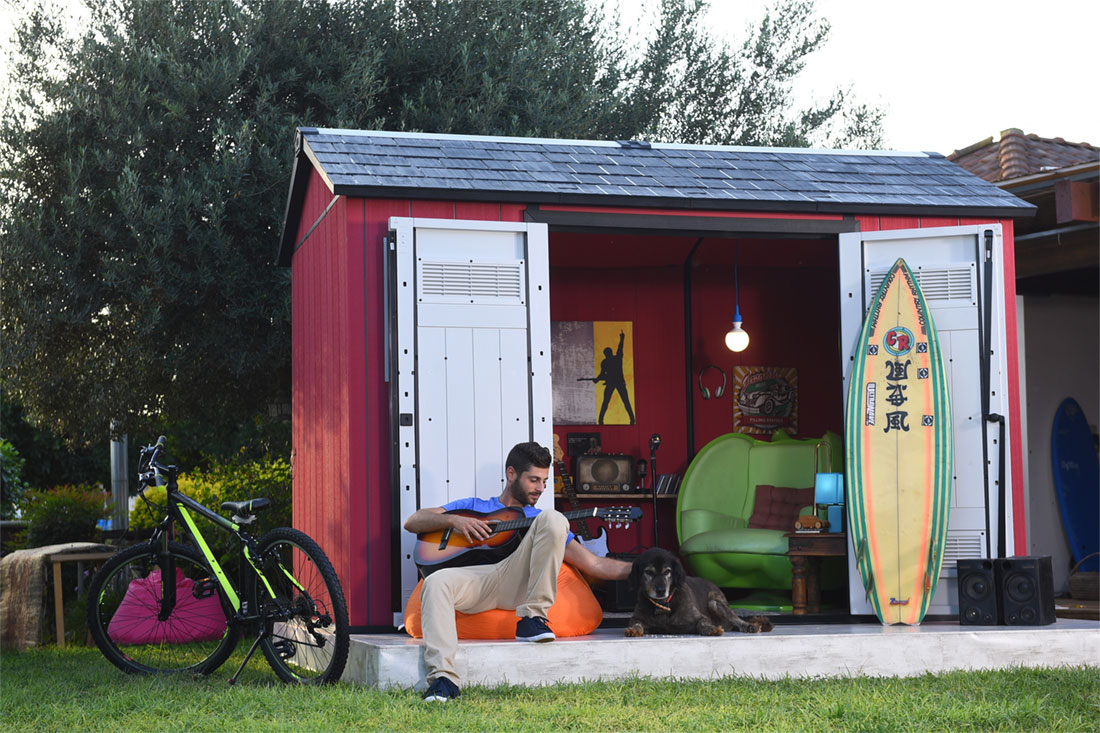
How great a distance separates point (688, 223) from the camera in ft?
20.9

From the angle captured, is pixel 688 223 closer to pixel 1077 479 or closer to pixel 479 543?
pixel 479 543

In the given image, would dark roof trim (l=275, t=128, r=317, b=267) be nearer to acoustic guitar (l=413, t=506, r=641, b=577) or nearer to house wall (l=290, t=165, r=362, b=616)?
house wall (l=290, t=165, r=362, b=616)

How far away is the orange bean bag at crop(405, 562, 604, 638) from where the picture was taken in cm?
539

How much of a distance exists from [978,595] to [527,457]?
230 cm

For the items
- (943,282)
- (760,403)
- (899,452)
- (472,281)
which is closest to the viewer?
(472,281)

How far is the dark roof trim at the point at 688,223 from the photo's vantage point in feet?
20.5

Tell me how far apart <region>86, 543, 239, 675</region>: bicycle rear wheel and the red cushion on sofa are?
3.31 m

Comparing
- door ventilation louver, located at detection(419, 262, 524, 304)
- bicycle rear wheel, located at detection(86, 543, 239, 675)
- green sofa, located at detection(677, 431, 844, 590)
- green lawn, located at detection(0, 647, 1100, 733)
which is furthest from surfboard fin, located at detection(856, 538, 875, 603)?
bicycle rear wheel, located at detection(86, 543, 239, 675)

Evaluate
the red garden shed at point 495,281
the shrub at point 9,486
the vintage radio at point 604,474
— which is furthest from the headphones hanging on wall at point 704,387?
the shrub at point 9,486

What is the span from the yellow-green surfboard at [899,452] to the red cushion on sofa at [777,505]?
4.78 feet

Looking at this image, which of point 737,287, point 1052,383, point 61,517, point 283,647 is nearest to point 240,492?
point 61,517

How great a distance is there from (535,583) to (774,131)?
7.60m

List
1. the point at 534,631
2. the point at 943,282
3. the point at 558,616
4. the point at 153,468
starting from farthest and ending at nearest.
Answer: the point at 943,282
the point at 153,468
the point at 558,616
the point at 534,631

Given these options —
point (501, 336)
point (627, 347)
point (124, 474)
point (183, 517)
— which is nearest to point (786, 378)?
point (627, 347)
